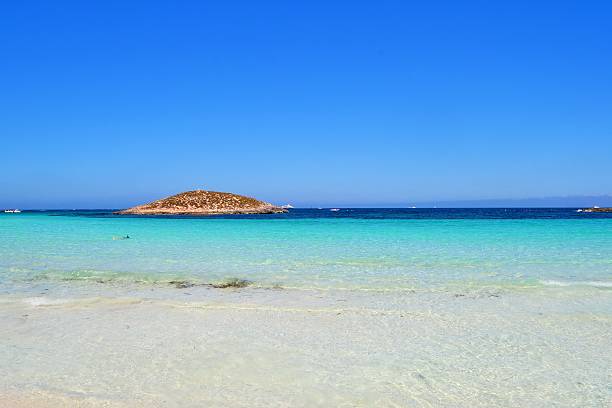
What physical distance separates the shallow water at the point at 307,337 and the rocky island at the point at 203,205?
74.3m

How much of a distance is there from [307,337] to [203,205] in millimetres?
84780

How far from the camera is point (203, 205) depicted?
88.9m

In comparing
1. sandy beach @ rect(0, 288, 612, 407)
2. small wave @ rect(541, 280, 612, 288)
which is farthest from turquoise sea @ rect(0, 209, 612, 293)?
sandy beach @ rect(0, 288, 612, 407)

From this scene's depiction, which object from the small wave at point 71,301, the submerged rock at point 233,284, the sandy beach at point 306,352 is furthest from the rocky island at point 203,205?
the sandy beach at point 306,352

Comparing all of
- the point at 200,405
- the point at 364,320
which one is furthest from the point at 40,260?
the point at 200,405

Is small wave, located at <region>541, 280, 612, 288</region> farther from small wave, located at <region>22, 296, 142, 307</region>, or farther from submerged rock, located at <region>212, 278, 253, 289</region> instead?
small wave, located at <region>22, 296, 142, 307</region>

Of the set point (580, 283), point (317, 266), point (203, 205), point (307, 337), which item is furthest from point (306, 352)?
point (203, 205)

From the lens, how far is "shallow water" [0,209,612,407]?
463 cm

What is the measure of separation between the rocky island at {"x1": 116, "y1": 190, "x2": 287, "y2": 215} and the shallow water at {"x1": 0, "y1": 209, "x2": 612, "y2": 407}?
74338mm

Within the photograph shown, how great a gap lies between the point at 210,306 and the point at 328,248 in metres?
11.5

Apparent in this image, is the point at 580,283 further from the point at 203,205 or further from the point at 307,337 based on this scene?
the point at 203,205

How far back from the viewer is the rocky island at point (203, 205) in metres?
86.4

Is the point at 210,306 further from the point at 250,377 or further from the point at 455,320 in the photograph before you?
the point at 455,320

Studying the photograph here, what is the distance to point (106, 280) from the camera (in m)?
11.7
